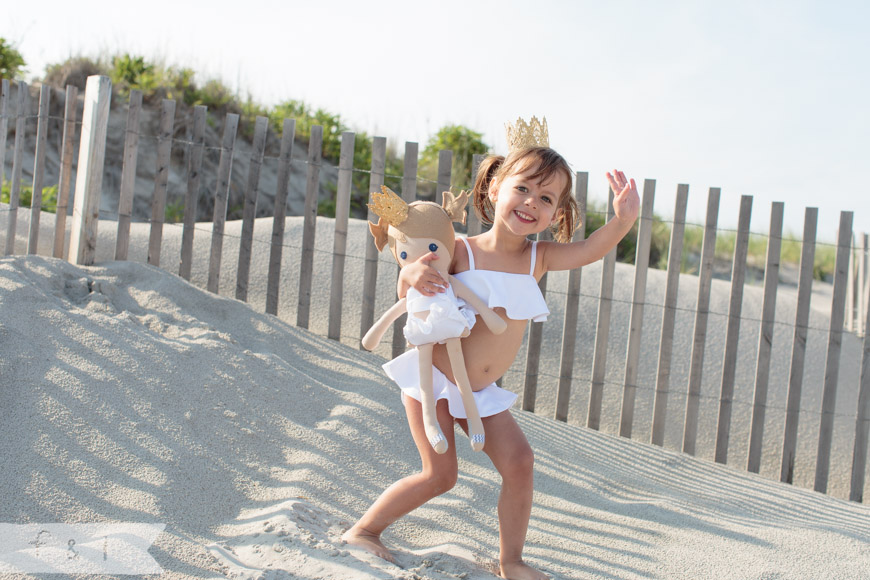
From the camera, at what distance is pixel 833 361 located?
5113mm

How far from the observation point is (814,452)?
564 cm

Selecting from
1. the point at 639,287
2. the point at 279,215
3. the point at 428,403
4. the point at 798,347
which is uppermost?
the point at 279,215

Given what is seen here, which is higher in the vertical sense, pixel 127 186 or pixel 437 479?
pixel 127 186

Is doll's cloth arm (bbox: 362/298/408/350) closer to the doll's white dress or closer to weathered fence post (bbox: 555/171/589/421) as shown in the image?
the doll's white dress

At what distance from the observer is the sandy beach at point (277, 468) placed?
9.06 feet

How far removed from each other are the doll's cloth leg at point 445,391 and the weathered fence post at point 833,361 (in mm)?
3421

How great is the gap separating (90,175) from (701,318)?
4.13 metres

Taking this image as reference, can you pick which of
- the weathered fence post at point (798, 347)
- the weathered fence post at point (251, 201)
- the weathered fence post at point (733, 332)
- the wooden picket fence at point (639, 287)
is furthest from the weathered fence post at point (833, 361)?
the weathered fence post at point (251, 201)

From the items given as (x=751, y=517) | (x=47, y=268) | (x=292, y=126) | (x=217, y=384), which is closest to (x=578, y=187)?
(x=292, y=126)

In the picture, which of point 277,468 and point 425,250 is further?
point 277,468

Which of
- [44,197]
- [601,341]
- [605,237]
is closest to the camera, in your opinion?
[605,237]

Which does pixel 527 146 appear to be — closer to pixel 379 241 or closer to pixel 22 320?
pixel 379 241

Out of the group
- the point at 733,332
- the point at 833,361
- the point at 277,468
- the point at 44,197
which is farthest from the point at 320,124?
the point at 277,468

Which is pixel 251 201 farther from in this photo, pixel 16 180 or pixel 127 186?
pixel 16 180
